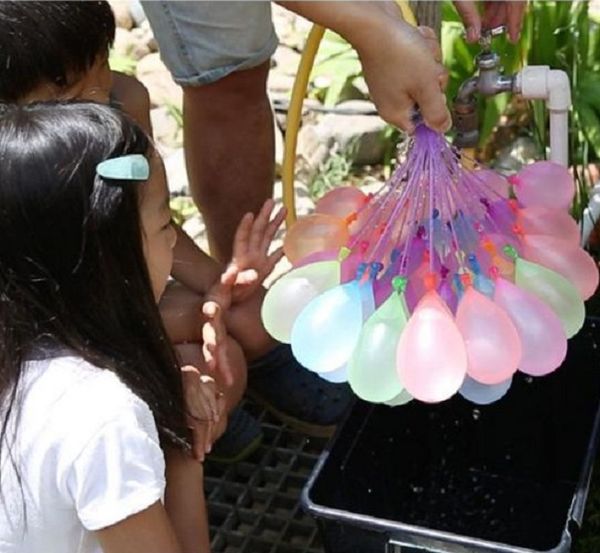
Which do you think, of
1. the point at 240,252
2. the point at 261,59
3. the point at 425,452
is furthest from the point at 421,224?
the point at 261,59

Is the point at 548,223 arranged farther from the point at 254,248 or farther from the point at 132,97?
the point at 132,97

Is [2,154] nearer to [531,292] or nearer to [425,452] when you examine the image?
[531,292]

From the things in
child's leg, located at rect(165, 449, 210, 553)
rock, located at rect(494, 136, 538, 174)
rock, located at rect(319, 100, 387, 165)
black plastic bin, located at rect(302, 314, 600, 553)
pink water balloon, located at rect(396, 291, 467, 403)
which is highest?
pink water balloon, located at rect(396, 291, 467, 403)

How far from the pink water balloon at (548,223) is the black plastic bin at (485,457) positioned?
0.83 ft

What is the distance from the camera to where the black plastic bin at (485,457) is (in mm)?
1613

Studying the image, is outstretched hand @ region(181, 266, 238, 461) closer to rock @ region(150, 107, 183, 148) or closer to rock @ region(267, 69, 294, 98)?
rock @ region(150, 107, 183, 148)

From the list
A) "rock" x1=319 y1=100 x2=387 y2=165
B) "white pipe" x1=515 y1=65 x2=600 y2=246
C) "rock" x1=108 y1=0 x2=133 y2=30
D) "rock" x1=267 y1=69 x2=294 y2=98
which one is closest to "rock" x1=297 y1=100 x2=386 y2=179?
"rock" x1=319 y1=100 x2=387 y2=165

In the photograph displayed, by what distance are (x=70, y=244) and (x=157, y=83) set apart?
6.37ft

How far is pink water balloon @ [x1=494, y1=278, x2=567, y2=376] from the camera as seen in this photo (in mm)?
1315

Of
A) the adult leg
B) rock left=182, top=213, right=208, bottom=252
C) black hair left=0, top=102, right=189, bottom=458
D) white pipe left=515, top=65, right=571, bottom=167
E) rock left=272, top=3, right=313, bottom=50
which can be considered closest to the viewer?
black hair left=0, top=102, right=189, bottom=458

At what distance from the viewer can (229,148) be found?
1.96m

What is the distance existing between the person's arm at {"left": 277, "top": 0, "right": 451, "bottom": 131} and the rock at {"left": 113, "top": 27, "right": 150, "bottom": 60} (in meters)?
1.95

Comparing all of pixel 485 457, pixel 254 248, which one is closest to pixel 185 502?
pixel 254 248

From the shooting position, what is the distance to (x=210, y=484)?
1825mm
